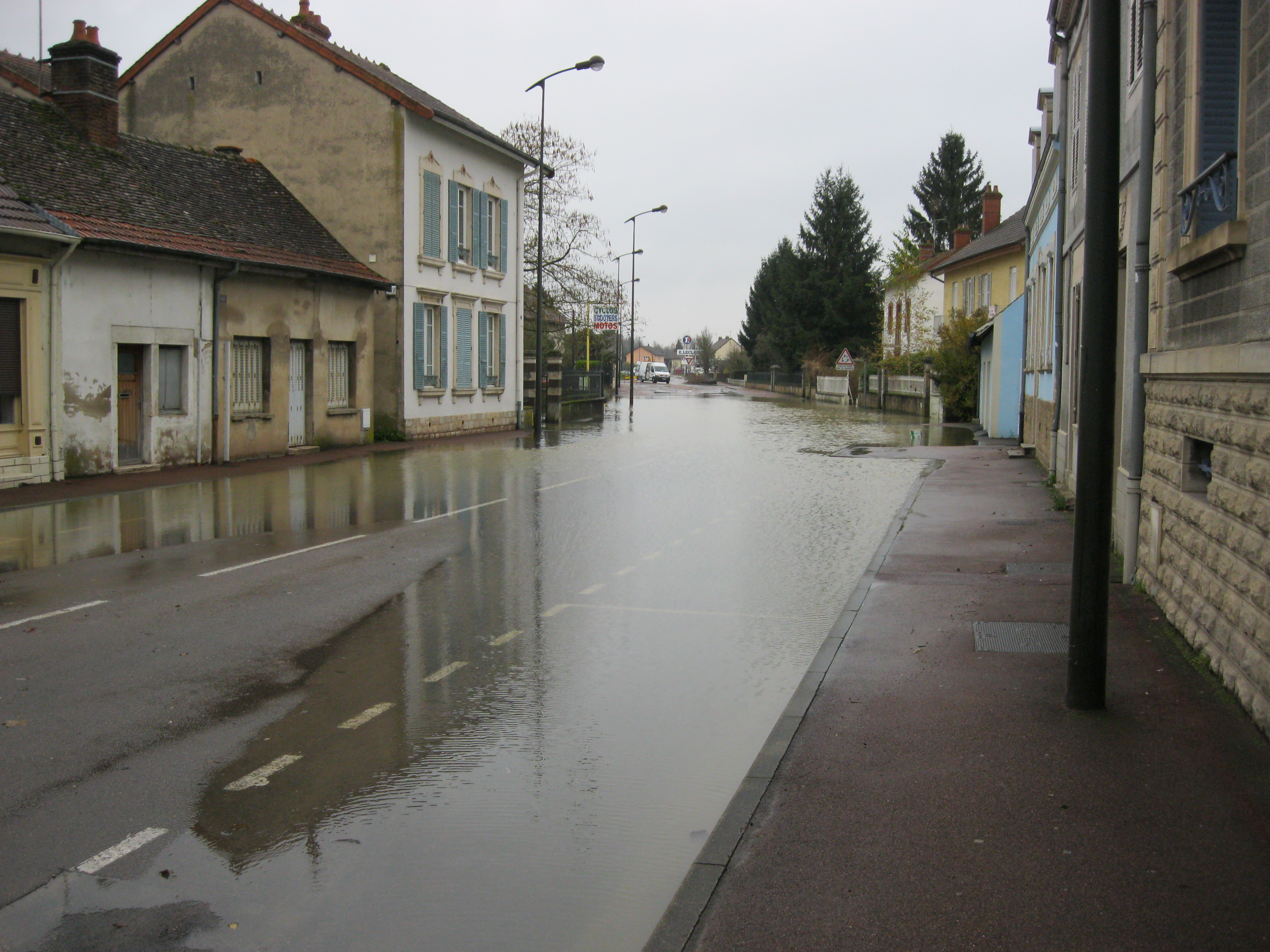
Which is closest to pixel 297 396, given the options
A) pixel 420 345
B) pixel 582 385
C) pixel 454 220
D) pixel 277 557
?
pixel 420 345

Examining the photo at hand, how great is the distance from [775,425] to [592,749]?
101ft

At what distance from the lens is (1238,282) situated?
657 cm

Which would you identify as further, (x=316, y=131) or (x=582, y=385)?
(x=582, y=385)

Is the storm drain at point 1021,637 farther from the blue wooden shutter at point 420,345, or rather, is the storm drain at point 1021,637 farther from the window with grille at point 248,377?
the blue wooden shutter at point 420,345

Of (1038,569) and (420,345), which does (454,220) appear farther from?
(1038,569)

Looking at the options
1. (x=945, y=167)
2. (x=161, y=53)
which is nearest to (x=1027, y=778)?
(x=161, y=53)

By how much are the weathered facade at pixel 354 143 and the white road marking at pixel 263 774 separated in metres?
23.1

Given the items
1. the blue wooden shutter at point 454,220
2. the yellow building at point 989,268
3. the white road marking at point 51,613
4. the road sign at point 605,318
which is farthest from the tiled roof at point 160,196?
the yellow building at point 989,268

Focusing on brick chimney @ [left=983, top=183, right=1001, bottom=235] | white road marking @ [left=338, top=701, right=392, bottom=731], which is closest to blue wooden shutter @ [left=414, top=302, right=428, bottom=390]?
white road marking @ [left=338, top=701, right=392, bottom=731]

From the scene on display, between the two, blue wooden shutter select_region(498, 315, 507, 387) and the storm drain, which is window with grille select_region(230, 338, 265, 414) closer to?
blue wooden shutter select_region(498, 315, 507, 387)

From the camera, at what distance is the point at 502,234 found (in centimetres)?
3397

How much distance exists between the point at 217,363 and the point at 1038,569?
51.8 feet

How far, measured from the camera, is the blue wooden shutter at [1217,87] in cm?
741

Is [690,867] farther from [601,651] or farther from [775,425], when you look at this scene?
[775,425]
